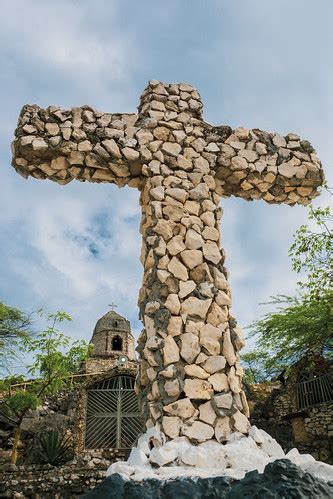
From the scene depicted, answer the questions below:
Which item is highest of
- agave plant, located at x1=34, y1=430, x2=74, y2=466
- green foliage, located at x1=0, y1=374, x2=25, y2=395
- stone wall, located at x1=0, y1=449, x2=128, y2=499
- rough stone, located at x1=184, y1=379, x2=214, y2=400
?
green foliage, located at x1=0, y1=374, x2=25, y2=395

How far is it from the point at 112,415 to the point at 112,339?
975cm

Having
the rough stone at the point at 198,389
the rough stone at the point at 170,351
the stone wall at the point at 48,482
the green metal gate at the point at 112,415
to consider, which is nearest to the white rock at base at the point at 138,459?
the rough stone at the point at 198,389

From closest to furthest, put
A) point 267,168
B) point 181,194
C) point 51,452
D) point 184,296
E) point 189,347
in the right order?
point 189,347, point 184,296, point 181,194, point 267,168, point 51,452

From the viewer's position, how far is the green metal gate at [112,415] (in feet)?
56.9

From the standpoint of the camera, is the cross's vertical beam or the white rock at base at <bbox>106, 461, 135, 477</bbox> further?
the cross's vertical beam

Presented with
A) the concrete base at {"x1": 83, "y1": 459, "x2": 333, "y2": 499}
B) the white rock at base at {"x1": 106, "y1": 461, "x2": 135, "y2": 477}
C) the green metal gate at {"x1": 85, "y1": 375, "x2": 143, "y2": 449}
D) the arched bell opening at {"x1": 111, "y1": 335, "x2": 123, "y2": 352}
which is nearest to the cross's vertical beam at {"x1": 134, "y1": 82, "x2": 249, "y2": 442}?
the white rock at base at {"x1": 106, "y1": 461, "x2": 135, "y2": 477}

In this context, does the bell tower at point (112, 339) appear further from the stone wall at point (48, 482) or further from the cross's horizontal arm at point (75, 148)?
the cross's horizontal arm at point (75, 148)

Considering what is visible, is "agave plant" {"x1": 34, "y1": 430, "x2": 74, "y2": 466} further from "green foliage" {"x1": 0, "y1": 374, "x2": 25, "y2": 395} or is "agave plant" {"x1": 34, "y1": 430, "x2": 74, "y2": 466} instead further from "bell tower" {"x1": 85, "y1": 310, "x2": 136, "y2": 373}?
"bell tower" {"x1": 85, "y1": 310, "x2": 136, "y2": 373}

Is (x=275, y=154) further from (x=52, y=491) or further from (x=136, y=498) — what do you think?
(x=52, y=491)

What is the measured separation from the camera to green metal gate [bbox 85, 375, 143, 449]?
17344 millimetres

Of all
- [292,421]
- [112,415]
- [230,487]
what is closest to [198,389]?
[230,487]

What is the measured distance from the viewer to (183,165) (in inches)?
137

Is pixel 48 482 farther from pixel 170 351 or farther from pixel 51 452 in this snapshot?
pixel 170 351

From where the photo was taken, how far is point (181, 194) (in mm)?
3322
